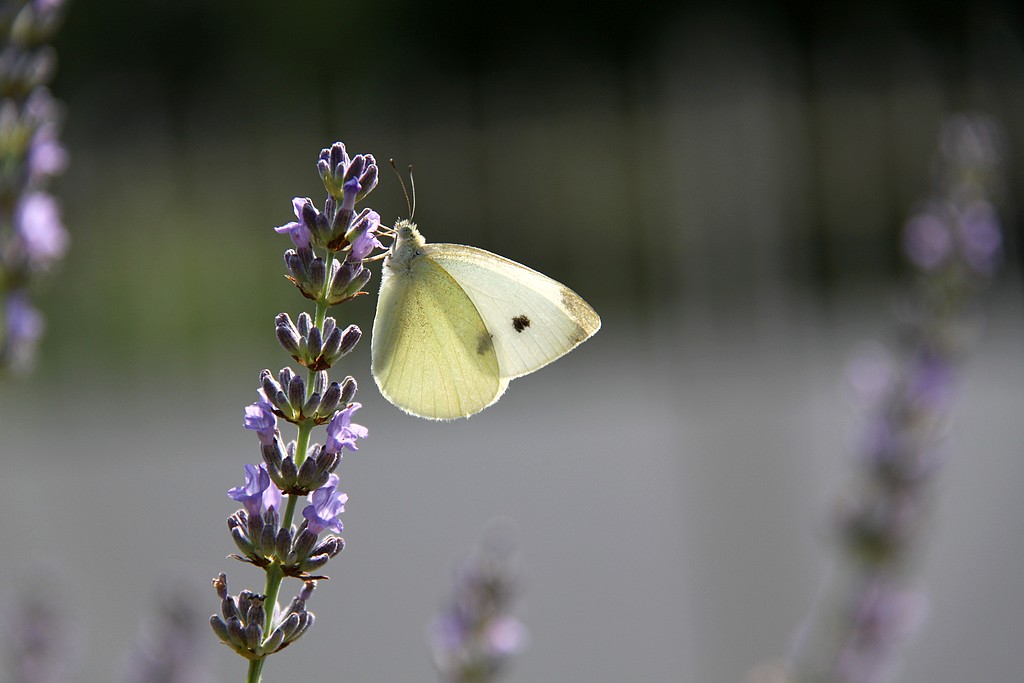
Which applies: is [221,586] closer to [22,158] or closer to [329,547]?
[329,547]

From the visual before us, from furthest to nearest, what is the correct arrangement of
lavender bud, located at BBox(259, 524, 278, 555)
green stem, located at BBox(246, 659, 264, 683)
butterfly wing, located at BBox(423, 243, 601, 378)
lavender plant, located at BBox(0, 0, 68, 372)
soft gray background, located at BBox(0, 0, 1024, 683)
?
soft gray background, located at BBox(0, 0, 1024, 683) < butterfly wing, located at BBox(423, 243, 601, 378) < lavender plant, located at BBox(0, 0, 68, 372) < lavender bud, located at BBox(259, 524, 278, 555) < green stem, located at BBox(246, 659, 264, 683)

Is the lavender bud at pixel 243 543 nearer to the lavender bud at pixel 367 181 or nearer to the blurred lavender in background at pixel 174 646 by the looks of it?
the lavender bud at pixel 367 181

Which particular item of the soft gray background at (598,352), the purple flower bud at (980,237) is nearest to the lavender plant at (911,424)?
the purple flower bud at (980,237)

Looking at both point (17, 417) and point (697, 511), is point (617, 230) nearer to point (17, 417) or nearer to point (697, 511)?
point (697, 511)

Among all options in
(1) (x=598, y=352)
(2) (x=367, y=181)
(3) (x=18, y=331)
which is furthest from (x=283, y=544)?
(1) (x=598, y=352)

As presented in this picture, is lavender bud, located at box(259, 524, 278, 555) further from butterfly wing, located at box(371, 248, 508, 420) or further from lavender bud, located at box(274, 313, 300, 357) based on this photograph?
butterfly wing, located at box(371, 248, 508, 420)

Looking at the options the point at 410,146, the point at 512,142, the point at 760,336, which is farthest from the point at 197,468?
the point at 760,336

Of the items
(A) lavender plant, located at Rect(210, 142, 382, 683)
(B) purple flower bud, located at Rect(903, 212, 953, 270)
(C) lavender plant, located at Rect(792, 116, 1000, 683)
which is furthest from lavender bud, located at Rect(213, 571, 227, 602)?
(B) purple flower bud, located at Rect(903, 212, 953, 270)
